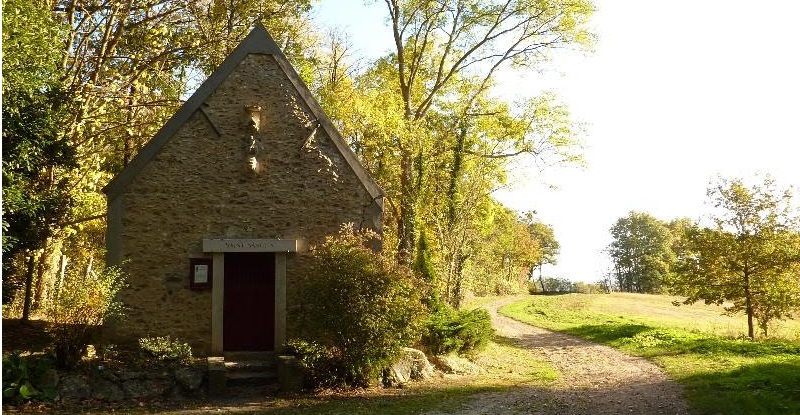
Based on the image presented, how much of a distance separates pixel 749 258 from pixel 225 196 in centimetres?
1692

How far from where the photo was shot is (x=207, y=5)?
18328mm

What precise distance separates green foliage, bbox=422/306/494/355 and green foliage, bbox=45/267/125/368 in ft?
23.8

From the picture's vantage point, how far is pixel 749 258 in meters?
19.3

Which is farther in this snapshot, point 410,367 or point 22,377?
point 410,367

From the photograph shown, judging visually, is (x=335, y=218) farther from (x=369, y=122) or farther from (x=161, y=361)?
(x=369, y=122)

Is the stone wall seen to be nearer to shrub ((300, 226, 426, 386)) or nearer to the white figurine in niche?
the white figurine in niche

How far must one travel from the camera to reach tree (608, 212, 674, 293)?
201ft

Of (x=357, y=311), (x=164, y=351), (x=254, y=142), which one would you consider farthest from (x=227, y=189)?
(x=357, y=311)

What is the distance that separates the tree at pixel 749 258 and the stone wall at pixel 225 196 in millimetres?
13000

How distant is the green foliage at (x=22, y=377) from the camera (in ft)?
33.5

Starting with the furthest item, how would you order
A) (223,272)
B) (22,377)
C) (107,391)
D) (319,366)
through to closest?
1. (223,272)
2. (319,366)
3. (107,391)
4. (22,377)

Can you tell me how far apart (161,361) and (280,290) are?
9.44 ft

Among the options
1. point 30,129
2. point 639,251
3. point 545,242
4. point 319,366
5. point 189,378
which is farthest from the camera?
point 545,242

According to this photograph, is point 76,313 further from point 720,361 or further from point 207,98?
point 720,361
